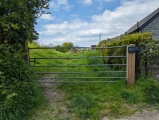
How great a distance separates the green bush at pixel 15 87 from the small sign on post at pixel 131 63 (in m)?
2.50

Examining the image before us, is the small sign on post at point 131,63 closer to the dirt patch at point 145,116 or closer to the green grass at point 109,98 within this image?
the green grass at point 109,98

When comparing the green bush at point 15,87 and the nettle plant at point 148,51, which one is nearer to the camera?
the green bush at point 15,87

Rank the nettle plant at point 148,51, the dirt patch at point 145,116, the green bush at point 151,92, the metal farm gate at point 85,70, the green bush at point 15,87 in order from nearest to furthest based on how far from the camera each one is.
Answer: the green bush at point 15,87 < the dirt patch at point 145,116 < the green bush at point 151,92 < the nettle plant at point 148,51 < the metal farm gate at point 85,70

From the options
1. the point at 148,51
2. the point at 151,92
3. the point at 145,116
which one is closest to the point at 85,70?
the point at 148,51

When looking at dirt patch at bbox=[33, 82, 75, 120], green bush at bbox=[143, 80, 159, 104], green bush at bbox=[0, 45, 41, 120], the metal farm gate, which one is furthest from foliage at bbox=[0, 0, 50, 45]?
green bush at bbox=[143, 80, 159, 104]

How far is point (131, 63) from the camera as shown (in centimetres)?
506

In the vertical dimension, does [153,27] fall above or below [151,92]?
above

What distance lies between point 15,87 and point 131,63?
10.1 feet

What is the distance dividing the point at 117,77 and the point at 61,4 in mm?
3763

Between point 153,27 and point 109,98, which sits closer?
point 109,98

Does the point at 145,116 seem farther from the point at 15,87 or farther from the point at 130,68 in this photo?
the point at 15,87

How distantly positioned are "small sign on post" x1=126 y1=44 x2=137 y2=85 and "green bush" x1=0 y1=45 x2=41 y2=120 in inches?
98.4

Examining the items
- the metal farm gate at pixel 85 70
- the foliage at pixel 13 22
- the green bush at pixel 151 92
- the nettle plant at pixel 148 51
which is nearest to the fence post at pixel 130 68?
the metal farm gate at pixel 85 70

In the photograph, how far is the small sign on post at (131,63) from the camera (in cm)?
500
